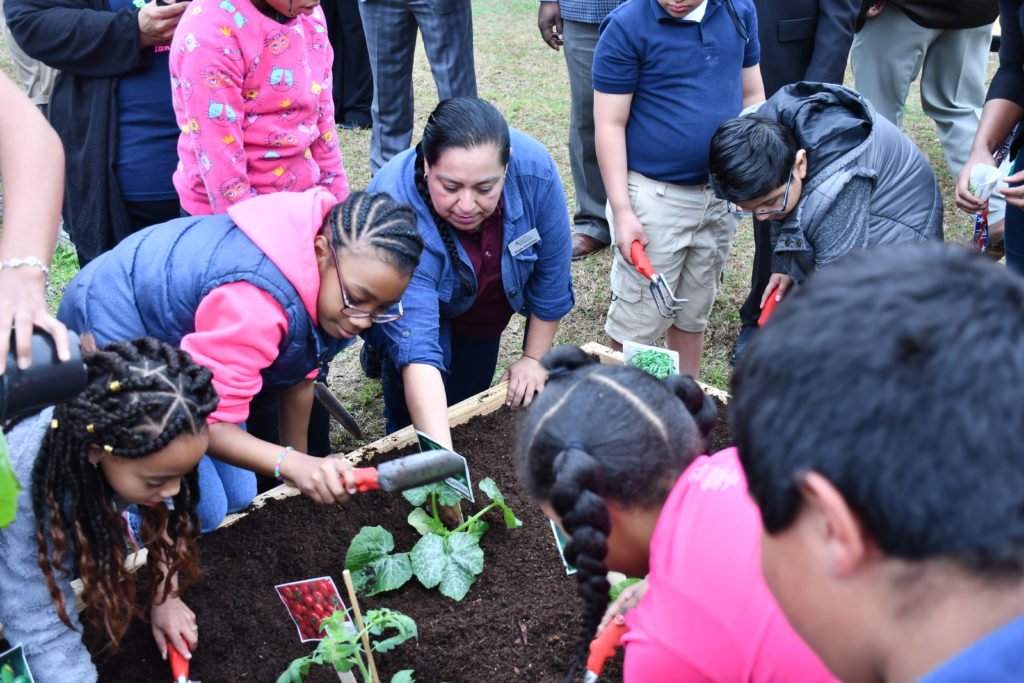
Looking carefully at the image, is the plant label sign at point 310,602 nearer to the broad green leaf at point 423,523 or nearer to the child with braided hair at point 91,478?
the child with braided hair at point 91,478

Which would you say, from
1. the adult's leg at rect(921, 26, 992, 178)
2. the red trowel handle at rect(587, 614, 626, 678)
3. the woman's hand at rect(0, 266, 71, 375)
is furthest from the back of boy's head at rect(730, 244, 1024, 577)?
the adult's leg at rect(921, 26, 992, 178)

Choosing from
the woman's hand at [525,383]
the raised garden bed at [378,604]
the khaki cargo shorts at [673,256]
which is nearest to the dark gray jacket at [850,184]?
the khaki cargo shorts at [673,256]

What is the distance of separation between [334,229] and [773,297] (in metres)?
1.67

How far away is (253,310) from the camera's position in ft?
6.57

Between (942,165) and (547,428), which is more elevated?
(547,428)

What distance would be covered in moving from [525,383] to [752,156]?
3.24ft

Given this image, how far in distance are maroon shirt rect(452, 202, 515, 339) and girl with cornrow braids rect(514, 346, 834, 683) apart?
3.94 feet

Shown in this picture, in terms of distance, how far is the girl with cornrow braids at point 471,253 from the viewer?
7.89 ft

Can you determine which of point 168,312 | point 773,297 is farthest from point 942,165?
point 168,312

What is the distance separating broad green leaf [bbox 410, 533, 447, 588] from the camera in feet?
7.50

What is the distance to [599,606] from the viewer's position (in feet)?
4.89

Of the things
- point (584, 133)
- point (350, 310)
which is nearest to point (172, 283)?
point (350, 310)

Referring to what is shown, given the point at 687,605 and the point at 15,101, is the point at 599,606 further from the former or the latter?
the point at 15,101

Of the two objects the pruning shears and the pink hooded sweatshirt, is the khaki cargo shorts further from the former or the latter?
the pruning shears
